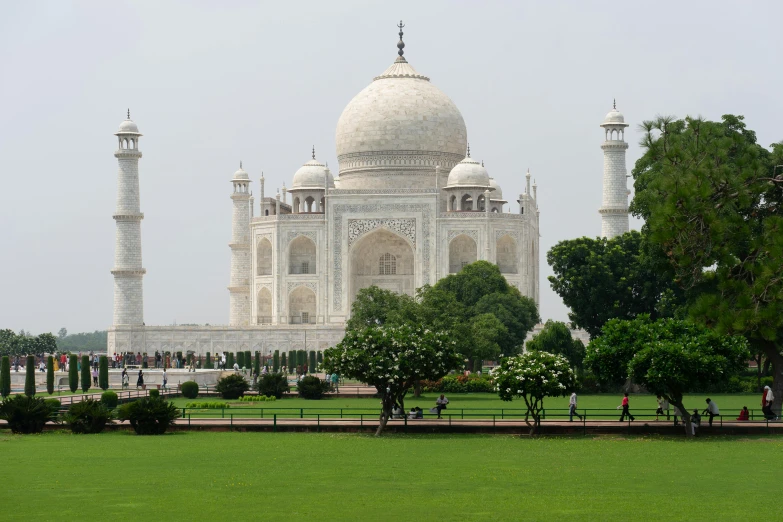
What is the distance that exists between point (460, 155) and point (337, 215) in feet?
20.1

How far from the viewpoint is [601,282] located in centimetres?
3394

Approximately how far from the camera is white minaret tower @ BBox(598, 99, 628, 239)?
47.7 metres

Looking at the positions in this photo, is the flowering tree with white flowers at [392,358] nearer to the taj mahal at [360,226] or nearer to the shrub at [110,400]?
the shrub at [110,400]

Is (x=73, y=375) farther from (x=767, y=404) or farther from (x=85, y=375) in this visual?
(x=767, y=404)

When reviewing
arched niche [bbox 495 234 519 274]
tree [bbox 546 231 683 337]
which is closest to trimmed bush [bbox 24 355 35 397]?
tree [bbox 546 231 683 337]

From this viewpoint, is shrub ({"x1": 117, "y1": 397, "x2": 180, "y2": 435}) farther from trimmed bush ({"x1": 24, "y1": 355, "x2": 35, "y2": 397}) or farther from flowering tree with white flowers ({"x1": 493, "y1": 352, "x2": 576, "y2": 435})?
trimmed bush ({"x1": 24, "y1": 355, "x2": 35, "y2": 397})

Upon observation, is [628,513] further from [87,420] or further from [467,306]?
[467,306]

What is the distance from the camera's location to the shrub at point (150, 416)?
21.3m

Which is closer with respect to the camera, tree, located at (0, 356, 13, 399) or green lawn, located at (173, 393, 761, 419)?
green lawn, located at (173, 393, 761, 419)

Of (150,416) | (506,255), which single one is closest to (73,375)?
(150,416)

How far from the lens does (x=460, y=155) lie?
53.1 metres

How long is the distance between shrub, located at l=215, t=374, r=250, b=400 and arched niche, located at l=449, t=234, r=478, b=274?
19.8m

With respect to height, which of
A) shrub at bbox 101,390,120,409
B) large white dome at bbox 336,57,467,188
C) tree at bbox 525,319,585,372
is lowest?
shrub at bbox 101,390,120,409

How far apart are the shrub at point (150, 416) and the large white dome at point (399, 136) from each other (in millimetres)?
30360
